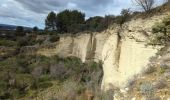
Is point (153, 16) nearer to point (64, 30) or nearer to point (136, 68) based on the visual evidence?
point (136, 68)

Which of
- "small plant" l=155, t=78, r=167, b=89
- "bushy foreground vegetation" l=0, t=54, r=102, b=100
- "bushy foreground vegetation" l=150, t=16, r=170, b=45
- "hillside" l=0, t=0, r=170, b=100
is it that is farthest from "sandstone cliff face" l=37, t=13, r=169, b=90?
"small plant" l=155, t=78, r=167, b=89

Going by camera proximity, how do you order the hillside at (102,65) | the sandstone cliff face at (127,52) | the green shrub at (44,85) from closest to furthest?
the hillside at (102,65) → the sandstone cliff face at (127,52) → the green shrub at (44,85)

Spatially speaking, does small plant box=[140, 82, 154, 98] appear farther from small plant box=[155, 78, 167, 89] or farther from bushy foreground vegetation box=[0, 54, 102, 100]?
bushy foreground vegetation box=[0, 54, 102, 100]

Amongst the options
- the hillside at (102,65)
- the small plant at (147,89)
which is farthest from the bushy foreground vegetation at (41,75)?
the small plant at (147,89)

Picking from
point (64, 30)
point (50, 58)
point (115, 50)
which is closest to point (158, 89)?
point (115, 50)

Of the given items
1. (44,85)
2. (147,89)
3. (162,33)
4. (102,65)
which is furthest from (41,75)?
(147,89)

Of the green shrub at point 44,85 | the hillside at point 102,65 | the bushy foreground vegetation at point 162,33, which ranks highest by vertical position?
the bushy foreground vegetation at point 162,33

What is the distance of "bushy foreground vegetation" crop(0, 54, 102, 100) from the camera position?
943 inches

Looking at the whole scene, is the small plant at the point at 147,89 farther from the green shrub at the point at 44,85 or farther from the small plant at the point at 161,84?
the green shrub at the point at 44,85

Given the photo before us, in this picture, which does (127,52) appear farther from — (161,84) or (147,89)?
(147,89)

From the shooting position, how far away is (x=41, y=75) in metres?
33.9

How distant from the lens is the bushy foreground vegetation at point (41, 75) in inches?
943

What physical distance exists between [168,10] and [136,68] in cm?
329

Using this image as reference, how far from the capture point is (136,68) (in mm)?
16688
